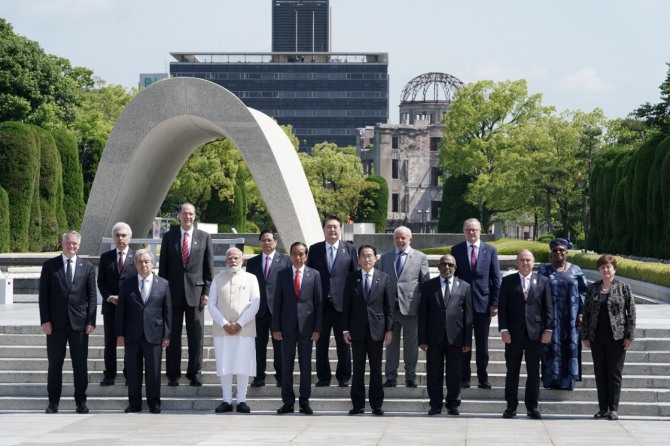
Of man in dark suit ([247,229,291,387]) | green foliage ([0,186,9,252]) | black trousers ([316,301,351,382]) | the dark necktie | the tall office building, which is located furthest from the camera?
the tall office building

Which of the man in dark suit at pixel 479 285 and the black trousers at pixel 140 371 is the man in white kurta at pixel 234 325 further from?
the man in dark suit at pixel 479 285

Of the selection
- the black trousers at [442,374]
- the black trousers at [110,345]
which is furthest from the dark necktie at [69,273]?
the black trousers at [442,374]

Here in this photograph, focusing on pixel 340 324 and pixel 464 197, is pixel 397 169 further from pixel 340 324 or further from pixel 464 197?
pixel 340 324

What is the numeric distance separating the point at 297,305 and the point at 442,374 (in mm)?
1602

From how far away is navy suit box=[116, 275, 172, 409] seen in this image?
12.1 metres

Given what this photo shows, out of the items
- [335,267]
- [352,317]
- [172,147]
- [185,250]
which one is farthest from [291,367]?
[172,147]

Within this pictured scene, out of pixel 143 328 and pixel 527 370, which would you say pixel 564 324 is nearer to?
pixel 527 370

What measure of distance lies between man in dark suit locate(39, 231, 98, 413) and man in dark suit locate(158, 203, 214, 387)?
3.01 feet

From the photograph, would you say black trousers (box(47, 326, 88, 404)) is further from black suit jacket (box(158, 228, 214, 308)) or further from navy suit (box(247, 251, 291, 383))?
navy suit (box(247, 251, 291, 383))

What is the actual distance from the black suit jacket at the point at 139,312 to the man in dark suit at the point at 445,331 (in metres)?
2.65

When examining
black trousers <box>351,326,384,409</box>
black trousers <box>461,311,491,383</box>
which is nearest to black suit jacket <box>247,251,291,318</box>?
black trousers <box>351,326,384,409</box>

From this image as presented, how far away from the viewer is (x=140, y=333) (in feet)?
39.8

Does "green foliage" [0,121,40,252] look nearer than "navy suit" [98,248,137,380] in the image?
No

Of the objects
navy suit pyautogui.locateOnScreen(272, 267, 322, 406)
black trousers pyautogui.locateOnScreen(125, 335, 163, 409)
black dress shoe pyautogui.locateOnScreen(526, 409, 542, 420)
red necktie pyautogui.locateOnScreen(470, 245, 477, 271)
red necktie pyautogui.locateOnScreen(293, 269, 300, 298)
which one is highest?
red necktie pyautogui.locateOnScreen(470, 245, 477, 271)
